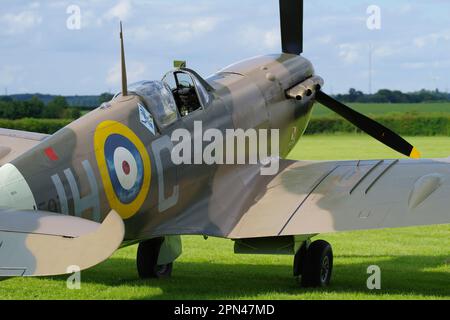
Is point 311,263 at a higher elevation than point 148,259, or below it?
higher

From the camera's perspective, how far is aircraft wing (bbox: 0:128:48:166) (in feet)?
37.4

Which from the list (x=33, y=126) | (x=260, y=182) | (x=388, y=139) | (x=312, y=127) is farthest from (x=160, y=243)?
(x=312, y=127)

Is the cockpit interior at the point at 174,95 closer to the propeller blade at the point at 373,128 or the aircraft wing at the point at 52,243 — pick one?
the aircraft wing at the point at 52,243

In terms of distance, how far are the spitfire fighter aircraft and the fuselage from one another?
Answer: 1cm

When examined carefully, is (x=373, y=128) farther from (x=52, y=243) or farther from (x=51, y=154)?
(x=52, y=243)

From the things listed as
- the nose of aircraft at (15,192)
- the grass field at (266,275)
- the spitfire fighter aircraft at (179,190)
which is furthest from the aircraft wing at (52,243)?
the grass field at (266,275)

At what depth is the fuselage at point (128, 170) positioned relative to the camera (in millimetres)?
7723

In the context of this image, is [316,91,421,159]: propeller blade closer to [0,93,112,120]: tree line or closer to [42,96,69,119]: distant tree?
[0,93,112,120]: tree line

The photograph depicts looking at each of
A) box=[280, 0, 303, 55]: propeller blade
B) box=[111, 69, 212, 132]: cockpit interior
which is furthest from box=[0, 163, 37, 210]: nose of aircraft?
box=[280, 0, 303, 55]: propeller blade

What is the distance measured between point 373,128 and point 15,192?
6533 millimetres

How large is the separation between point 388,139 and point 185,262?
11.1 feet

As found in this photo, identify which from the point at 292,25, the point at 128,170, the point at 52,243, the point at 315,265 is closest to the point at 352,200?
the point at 315,265

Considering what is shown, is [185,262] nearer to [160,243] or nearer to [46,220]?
[160,243]

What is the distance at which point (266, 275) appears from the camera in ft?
35.6
